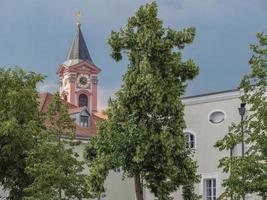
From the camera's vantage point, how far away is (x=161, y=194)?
2405cm

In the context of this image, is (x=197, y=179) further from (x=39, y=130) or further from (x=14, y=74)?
(x=14, y=74)

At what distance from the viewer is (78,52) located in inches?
4151

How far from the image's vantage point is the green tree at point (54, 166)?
27766 mm

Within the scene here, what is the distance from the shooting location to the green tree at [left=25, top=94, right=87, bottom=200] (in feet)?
91.1

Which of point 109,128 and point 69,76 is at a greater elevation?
point 69,76

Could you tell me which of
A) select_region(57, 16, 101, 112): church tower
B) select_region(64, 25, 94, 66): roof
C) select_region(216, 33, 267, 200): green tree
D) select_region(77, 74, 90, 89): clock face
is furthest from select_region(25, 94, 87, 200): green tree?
select_region(64, 25, 94, 66): roof

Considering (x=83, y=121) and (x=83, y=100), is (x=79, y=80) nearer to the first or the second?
(x=83, y=100)

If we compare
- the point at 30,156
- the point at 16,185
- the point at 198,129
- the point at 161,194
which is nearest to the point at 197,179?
the point at 161,194

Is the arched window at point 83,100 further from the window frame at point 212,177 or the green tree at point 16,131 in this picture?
the green tree at point 16,131

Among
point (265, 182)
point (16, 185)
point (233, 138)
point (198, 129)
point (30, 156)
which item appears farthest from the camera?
point (198, 129)

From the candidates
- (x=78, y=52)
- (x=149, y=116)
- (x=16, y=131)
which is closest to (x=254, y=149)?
(x=149, y=116)

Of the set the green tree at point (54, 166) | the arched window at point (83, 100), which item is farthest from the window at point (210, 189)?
the arched window at point (83, 100)

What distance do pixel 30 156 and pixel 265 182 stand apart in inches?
464

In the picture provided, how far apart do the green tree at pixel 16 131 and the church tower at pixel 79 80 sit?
6967 cm
